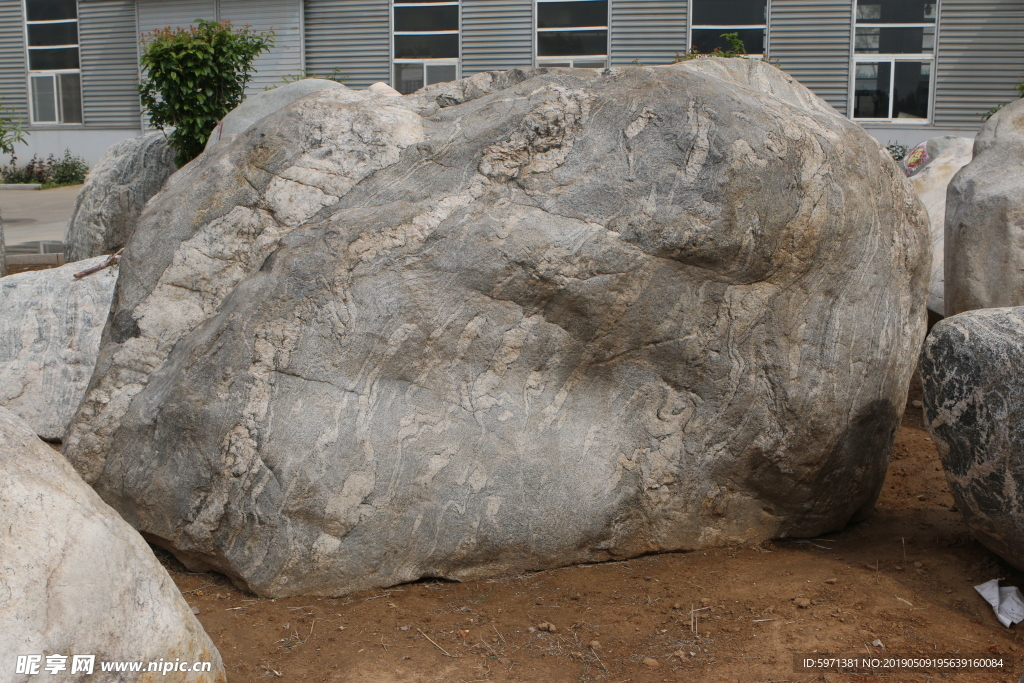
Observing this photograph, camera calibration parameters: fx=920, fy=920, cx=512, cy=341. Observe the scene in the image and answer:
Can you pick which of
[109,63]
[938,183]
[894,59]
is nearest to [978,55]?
[894,59]

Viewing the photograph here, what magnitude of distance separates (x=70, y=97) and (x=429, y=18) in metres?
8.89

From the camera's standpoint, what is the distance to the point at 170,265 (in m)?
3.80

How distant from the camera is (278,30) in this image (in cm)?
1780

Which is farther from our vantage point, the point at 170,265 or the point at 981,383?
the point at 170,265

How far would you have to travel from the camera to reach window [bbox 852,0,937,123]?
15797mm

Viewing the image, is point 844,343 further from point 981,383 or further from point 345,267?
point 345,267

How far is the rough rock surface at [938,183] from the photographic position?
666 cm

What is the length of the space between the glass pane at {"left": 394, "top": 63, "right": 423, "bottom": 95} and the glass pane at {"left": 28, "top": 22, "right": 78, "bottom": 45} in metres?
7.87

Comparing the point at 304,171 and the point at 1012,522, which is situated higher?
the point at 304,171

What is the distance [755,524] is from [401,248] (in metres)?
1.83

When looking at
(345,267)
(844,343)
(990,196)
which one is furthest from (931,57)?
(345,267)

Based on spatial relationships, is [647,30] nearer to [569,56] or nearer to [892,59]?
[569,56]

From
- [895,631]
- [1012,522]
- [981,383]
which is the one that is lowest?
[895,631]

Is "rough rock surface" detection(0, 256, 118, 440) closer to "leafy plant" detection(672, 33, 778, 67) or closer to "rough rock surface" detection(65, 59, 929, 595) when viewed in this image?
"rough rock surface" detection(65, 59, 929, 595)
